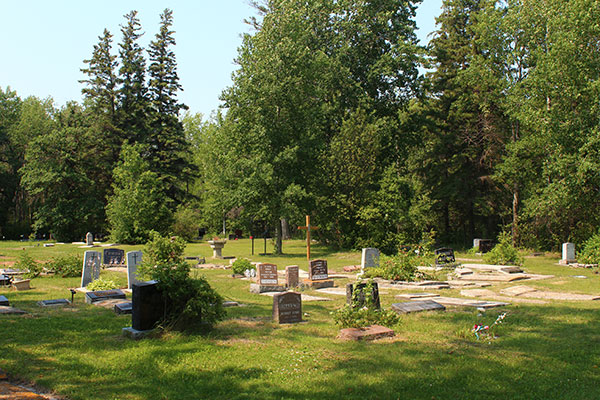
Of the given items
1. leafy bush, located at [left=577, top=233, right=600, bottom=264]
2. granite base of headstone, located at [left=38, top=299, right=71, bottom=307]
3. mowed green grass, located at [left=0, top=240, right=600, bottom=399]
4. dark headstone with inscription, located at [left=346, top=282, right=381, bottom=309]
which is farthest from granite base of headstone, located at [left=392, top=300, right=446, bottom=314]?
leafy bush, located at [left=577, top=233, right=600, bottom=264]

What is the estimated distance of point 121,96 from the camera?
46.4 m

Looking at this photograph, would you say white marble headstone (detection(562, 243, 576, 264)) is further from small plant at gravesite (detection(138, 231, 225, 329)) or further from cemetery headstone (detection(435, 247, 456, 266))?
small plant at gravesite (detection(138, 231, 225, 329))

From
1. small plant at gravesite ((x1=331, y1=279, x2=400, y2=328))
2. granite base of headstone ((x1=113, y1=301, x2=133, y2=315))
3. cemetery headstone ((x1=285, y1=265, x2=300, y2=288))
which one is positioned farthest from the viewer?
cemetery headstone ((x1=285, y1=265, x2=300, y2=288))

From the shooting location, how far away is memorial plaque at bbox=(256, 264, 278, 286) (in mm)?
14625

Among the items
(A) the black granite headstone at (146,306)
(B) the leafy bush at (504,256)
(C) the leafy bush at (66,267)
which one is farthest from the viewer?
(B) the leafy bush at (504,256)

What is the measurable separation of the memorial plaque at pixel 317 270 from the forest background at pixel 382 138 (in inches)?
314

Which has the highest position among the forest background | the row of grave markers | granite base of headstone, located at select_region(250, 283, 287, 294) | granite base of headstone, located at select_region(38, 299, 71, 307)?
the forest background

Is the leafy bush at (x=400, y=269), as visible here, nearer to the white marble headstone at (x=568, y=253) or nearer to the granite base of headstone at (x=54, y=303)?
the granite base of headstone at (x=54, y=303)

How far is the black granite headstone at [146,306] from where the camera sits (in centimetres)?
805

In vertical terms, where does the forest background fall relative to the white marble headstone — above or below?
above

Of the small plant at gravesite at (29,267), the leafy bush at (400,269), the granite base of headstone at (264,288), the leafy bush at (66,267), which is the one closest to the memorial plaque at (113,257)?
the leafy bush at (66,267)

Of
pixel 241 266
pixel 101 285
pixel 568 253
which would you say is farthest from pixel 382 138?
pixel 101 285

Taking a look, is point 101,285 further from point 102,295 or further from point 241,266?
point 241,266

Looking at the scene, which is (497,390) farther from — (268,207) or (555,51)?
(268,207)
